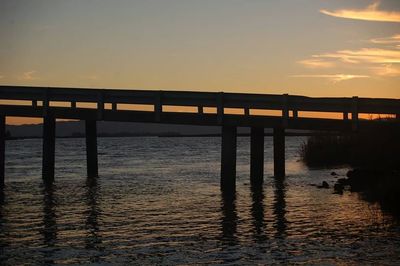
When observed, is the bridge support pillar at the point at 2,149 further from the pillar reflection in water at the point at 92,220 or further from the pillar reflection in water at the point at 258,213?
the pillar reflection in water at the point at 258,213

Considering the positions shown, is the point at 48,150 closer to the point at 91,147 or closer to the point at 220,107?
the point at 91,147

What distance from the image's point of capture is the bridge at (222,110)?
82.1 feet

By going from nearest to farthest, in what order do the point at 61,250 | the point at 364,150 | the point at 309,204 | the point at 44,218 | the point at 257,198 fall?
the point at 61,250
the point at 44,218
the point at 309,204
the point at 257,198
the point at 364,150

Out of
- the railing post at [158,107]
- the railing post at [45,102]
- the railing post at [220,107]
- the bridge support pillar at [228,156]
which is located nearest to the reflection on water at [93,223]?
the railing post at [45,102]

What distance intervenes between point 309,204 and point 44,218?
883 cm

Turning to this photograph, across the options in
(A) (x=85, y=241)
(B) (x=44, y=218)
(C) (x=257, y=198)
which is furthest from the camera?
(C) (x=257, y=198)

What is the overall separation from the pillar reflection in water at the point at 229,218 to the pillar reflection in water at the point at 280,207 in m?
1.16

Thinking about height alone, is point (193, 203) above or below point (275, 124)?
below

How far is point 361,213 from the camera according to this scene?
20.8m

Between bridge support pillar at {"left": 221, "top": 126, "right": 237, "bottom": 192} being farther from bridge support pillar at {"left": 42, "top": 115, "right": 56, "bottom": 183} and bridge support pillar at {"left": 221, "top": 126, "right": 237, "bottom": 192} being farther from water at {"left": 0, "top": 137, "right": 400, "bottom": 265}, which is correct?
bridge support pillar at {"left": 42, "top": 115, "right": 56, "bottom": 183}

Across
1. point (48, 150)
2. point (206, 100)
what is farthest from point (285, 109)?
point (48, 150)

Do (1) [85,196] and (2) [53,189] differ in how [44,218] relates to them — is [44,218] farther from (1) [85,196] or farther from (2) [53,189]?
(2) [53,189]

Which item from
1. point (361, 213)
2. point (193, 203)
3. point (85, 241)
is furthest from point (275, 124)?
point (85, 241)

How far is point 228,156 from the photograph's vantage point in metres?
27.8
